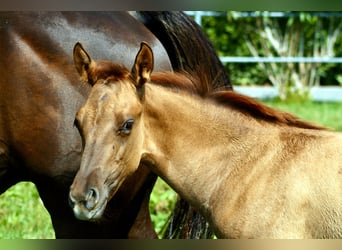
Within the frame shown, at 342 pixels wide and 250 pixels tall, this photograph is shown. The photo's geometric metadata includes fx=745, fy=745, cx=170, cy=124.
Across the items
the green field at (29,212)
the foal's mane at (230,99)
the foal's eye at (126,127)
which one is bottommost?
the green field at (29,212)

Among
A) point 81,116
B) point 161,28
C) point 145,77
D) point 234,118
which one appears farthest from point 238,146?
point 161,28

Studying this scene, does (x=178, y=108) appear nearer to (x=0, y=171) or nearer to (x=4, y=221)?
(x=0, y=171)

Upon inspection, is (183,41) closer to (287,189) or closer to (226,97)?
(226,97)

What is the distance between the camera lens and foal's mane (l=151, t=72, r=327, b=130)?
3.24 meters

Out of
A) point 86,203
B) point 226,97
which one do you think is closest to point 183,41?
point 226,97

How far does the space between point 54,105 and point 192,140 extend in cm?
72

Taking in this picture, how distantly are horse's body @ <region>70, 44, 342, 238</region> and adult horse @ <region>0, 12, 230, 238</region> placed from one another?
442 millimetres

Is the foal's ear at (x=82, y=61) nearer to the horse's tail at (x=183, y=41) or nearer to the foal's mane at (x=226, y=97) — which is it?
the foal's mane at (x=226, y=97)

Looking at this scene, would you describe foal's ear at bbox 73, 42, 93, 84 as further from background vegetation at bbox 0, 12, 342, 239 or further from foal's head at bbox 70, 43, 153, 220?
background vegetation at bbox 0, 12, 342, 239

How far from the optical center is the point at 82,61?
125 inches

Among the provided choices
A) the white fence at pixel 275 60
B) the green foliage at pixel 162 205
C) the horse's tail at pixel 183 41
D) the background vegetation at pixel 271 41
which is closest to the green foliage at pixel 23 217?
the green foliage at pixel 162 205

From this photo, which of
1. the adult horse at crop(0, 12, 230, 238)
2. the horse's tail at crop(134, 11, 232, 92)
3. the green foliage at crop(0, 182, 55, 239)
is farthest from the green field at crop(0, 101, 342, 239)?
the horse's tail at crop(134, 11, 232, 92)

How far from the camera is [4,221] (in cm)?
522

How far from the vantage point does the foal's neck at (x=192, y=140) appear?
10.6 feet
